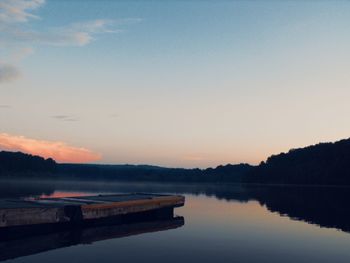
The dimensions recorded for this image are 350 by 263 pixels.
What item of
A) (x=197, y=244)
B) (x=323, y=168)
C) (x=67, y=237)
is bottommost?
(x=197, y=244)

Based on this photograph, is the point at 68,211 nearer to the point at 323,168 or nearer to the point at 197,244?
the point at 197,244

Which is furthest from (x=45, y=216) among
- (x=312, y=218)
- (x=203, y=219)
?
(x=312, y=218)

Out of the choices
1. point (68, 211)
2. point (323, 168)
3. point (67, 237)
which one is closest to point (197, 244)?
point (67, 237)

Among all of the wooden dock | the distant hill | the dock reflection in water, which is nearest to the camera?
the dock reflection in water

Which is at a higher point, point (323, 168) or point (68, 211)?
point (323, 168)

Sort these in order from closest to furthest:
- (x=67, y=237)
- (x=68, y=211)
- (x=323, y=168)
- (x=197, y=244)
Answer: (x=197, y=244) → (x=67, y=237) → (x=68, y=211) → (x=323, y=168)

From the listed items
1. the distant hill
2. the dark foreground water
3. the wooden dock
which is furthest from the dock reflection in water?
the distant hill

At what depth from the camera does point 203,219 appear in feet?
141

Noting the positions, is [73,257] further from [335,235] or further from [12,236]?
[335,235]

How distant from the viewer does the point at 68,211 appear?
32.7 meters

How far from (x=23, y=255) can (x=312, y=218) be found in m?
32.8

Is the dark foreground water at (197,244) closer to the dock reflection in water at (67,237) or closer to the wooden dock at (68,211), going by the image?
the dock reflection in water at (67,237)

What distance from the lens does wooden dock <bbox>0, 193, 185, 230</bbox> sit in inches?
1137

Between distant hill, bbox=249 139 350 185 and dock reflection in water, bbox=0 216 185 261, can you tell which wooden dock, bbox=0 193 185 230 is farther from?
distant hill, bbox=249 139 350 185
